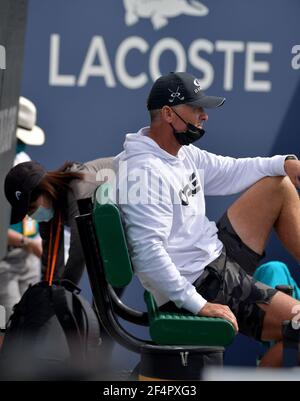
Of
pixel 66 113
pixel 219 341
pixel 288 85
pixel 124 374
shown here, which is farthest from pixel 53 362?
pixel 288 85

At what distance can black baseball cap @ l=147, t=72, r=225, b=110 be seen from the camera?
3.37 meters

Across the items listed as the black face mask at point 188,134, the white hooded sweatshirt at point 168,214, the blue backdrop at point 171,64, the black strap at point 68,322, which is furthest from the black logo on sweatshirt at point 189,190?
the black strap at point 68,322

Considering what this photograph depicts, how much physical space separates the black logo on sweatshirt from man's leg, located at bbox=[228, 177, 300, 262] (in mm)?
181

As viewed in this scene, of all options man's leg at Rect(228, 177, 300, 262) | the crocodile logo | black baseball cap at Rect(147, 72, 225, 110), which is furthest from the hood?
the crocodile logo

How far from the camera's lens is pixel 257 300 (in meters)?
3.42

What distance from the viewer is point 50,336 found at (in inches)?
141

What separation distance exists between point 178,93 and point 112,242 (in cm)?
51

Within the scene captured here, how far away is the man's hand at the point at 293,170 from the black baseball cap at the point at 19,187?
0.88 m

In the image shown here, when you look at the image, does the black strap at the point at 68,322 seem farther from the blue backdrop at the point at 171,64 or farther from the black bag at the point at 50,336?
the blue backdrop at the point at 171,64

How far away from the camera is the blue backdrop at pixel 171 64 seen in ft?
12.9

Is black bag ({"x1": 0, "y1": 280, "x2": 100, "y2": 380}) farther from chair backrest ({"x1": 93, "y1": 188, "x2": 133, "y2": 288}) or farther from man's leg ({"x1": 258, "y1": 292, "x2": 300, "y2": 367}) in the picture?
man's leg ({"x1": 258, "y1": 292, "x2": 300, "y2": 367})

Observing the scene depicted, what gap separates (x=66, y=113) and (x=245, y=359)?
1093 mm

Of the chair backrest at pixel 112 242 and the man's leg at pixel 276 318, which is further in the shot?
the man's leg at pixel 276 318
